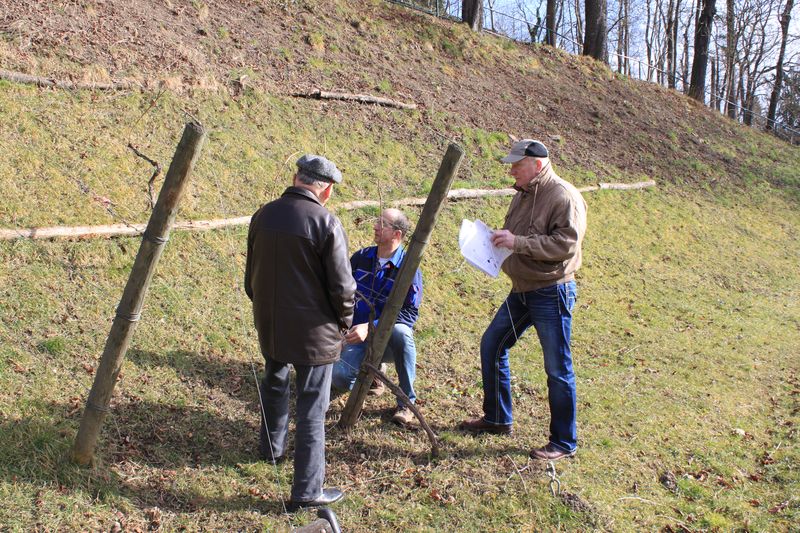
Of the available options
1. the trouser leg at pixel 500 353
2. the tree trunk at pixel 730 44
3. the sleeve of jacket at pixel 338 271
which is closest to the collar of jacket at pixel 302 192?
the sleeve of jacket at pixel 338 271

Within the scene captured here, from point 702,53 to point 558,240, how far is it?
21.0 metres

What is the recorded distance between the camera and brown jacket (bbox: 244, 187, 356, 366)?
3.57 metres

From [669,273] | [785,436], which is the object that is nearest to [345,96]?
[669,273]

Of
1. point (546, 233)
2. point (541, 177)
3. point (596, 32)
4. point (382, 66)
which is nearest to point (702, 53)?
point (596, 32)

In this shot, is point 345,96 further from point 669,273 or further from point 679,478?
point 679,478

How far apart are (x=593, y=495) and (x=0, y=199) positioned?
5211 millimetres

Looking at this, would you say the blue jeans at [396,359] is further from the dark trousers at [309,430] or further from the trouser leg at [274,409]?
the dark trousers at [309,430]

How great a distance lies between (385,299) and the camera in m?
5.08

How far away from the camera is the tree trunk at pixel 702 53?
71.1 feet

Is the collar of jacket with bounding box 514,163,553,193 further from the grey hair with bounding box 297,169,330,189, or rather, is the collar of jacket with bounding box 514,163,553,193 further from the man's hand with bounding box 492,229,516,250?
the grey hair with bounding box 297,169,330,189

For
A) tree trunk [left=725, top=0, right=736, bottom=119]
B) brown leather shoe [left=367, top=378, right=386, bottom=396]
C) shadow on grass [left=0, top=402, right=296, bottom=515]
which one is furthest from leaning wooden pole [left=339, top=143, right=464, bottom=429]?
tree trunk [left=725, top=0, right=736, bottom=119]

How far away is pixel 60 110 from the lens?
7.09 m

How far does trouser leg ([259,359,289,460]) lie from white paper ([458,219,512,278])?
1348mm

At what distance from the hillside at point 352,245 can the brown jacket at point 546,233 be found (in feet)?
4.27
